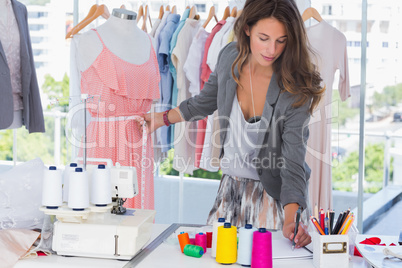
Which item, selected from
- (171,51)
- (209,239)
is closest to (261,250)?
(209,239)

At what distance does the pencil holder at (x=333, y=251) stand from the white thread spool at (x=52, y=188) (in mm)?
800

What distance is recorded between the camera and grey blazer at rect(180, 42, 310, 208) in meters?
1.89

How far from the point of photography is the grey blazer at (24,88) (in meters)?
3.01

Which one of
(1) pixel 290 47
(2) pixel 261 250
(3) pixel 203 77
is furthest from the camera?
(3) pixel 203 77

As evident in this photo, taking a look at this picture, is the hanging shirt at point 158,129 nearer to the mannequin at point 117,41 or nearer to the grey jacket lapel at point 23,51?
the mannequin at point 117,41

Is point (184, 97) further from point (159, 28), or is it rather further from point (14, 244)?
point (14, 244)

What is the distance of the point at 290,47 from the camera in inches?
76.9

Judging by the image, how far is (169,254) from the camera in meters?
1.69

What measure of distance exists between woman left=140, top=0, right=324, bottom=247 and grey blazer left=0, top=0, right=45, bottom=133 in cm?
143

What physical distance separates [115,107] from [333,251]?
1.52 m

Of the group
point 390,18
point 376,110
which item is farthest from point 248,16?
point 376,110

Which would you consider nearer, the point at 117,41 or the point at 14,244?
the point at 14,244

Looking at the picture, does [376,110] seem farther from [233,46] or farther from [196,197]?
[233,46]

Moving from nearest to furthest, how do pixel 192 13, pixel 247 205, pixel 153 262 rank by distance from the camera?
pixel 153 262 < pixel 247 205 < pixel 192 13
